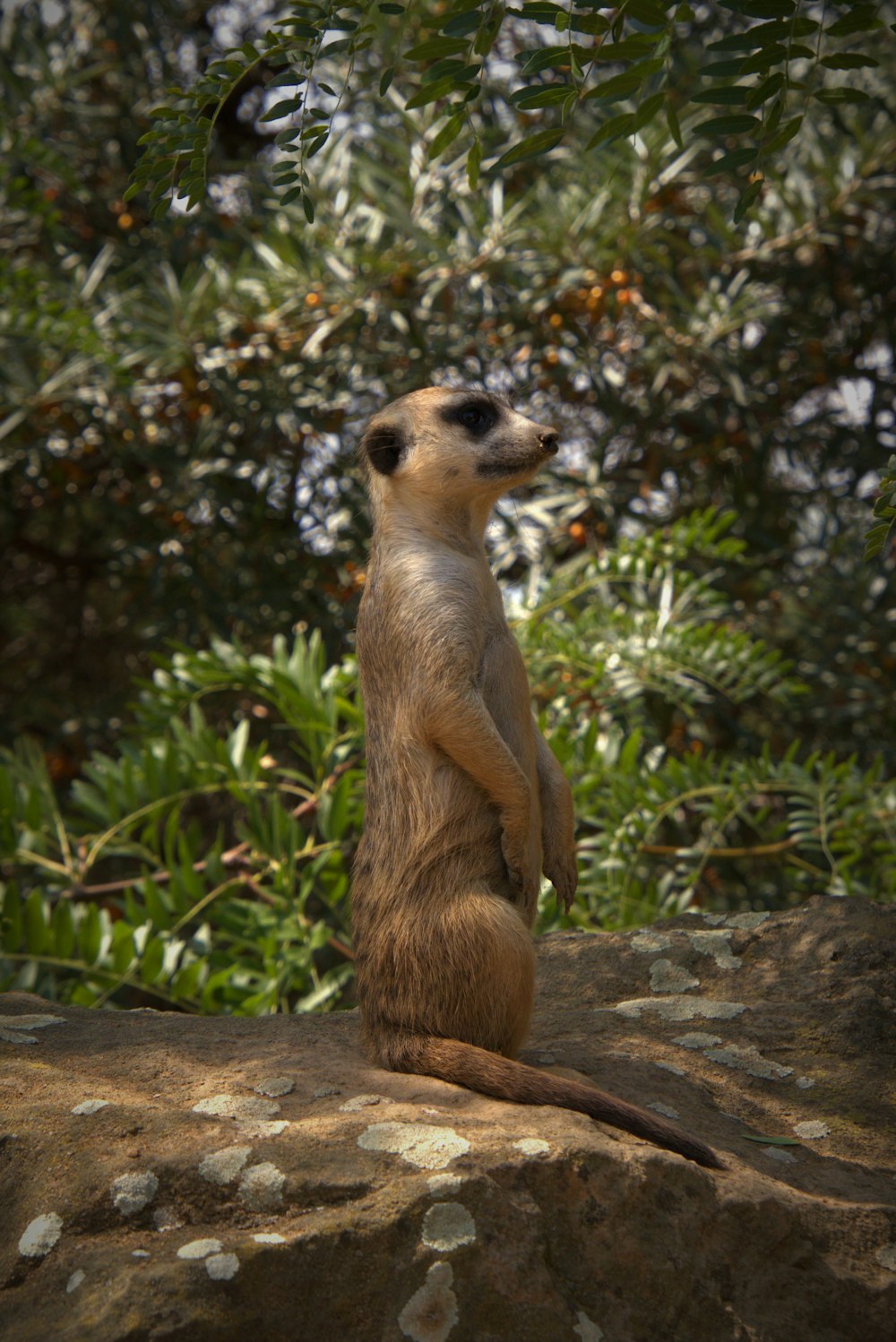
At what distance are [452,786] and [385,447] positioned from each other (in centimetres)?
110

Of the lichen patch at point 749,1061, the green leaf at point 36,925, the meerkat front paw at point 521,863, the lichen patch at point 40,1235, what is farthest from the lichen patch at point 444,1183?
the green leaf at point 36,925

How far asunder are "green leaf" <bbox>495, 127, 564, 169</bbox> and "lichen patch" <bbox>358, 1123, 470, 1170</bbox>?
79.5 inches

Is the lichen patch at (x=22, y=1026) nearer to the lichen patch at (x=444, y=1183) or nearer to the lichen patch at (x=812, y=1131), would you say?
the lichen patch at (x=444, y=1183)

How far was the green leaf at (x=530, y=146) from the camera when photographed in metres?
2.52

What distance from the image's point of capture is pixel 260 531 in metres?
6.77

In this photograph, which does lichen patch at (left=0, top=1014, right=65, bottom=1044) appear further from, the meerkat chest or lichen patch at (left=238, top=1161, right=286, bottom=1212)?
the meerkat chest

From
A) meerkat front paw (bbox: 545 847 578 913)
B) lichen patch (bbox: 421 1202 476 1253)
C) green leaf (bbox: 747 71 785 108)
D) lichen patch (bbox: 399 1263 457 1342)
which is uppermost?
green leaf (bbox: 747 71 785 108)

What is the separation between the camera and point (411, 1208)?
7.23ft

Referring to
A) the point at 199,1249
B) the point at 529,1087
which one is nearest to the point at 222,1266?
the point at 199,1249

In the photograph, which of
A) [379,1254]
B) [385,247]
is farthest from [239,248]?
[379,1254]

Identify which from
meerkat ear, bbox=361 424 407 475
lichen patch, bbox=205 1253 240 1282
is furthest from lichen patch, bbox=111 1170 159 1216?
meerkat ear, bbox=361 424 407 475

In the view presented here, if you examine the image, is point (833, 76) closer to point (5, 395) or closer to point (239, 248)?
point (239, 248)

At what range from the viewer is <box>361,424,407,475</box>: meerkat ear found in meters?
3.62

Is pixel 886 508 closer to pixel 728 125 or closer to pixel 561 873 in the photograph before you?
pixel 728 125
